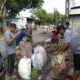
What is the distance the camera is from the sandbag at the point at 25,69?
7.87 metres

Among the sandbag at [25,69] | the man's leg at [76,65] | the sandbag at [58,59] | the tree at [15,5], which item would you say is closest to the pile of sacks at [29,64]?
the sandbag at [25,69]

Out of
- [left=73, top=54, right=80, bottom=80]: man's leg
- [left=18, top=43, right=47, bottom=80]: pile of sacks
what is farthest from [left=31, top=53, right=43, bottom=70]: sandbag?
[left=73, top=54, right=80, bottom=80]: man's leg

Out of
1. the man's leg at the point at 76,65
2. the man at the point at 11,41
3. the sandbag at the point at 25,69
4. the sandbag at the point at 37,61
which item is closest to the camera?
the man's leg at the point at 76,65

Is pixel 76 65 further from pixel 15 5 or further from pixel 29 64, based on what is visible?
pixel 15 5

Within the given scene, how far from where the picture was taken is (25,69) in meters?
7.87

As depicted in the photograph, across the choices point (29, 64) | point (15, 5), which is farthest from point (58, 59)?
point (15, 5)

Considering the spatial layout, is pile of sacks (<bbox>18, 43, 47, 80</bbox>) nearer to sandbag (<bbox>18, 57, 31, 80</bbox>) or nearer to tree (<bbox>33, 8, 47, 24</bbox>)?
sandbag (<bbox>18, 57, 31, 80</bbox>)

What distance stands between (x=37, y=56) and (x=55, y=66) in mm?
578

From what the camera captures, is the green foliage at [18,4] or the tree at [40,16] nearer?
the green foliage at [18,4]

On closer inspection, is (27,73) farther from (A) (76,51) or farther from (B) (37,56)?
(A) (76,51)

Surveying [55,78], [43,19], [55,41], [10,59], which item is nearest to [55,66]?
[55,78]

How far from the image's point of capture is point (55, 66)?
765 centimetres

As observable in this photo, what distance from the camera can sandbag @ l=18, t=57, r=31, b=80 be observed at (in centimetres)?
787

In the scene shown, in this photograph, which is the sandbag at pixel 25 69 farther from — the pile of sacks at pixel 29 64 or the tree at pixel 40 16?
the tree at pixel 40 16
